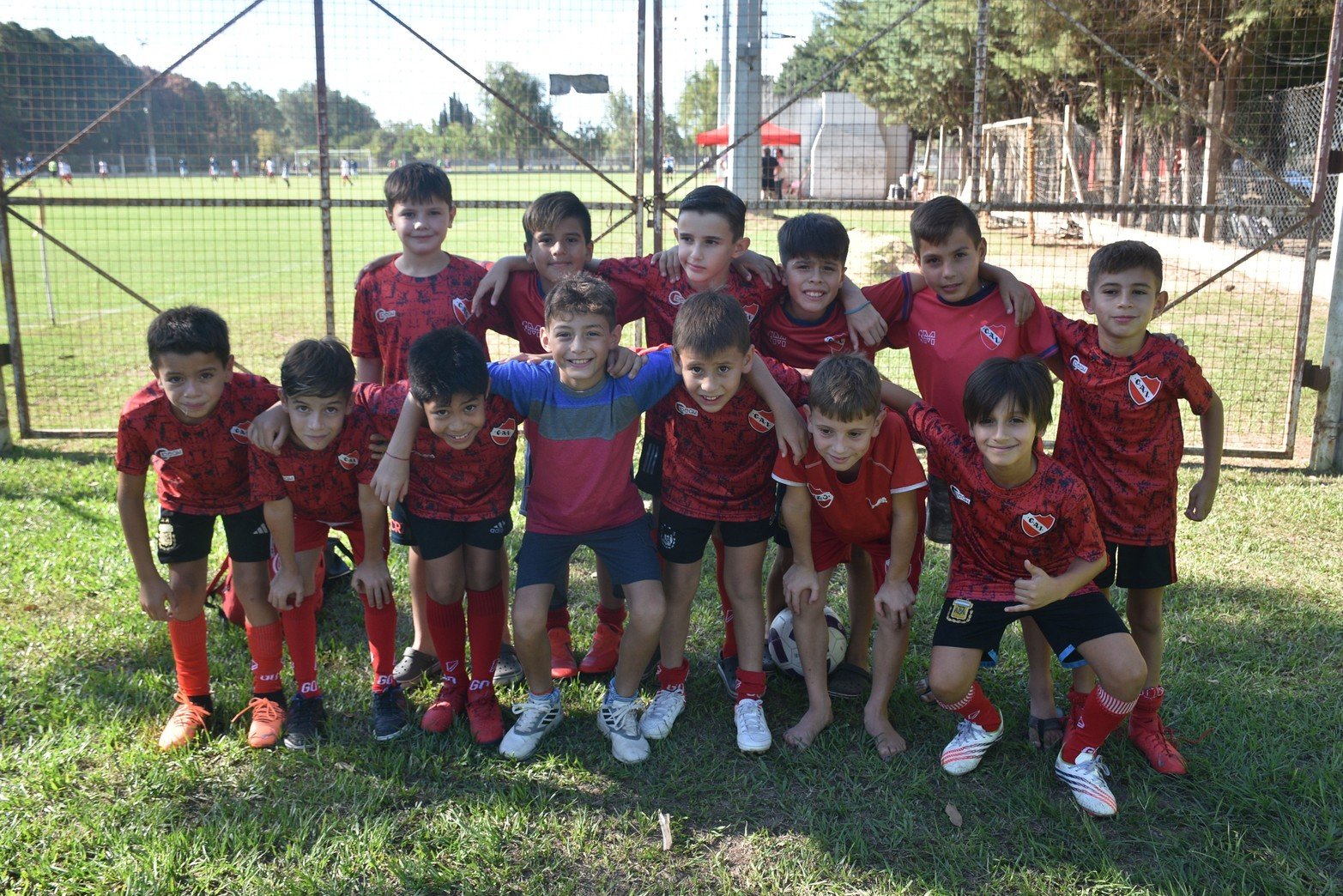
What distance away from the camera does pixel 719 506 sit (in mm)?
3402

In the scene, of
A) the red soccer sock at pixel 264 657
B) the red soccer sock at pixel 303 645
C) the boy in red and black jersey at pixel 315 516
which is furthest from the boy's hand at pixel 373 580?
the red soccer sock at pixel 264 657

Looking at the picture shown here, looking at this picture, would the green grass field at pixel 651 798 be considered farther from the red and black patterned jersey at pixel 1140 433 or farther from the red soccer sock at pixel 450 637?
the red and black patterned jersey at pixel 1140 433

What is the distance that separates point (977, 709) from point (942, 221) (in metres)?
1.63

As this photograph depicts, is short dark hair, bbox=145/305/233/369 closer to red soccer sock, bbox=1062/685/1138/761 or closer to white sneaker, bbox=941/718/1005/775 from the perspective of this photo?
white sneaker, bbox=941/718/1005/775

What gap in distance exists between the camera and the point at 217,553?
4.85 metres

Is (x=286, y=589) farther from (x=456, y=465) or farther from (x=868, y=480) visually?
(x=868, y=480)

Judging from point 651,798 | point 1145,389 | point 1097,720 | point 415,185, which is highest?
point 415,185

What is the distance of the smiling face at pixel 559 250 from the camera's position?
3807 millimetres

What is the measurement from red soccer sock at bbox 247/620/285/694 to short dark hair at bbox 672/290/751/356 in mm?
1729

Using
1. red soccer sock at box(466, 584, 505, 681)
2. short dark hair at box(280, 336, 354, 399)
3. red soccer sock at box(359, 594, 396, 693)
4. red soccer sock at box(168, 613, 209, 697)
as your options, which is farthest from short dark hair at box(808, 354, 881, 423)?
red soccer sock at box(168, 613, 209, 697)

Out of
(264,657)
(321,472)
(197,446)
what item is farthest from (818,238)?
(264,657)

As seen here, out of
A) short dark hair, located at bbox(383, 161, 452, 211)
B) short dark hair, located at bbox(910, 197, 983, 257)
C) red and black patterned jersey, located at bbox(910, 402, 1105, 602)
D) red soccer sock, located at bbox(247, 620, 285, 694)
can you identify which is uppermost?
short dark hair, located at bbox(383, 161, 452, 211)

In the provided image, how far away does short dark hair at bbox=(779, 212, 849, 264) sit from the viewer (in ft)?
11.5

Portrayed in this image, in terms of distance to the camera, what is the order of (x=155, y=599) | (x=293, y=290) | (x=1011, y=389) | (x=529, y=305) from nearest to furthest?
(x=1011, y=389) → (x=155, y=599) → (x=529, y=305) → (x=293, y=290)
